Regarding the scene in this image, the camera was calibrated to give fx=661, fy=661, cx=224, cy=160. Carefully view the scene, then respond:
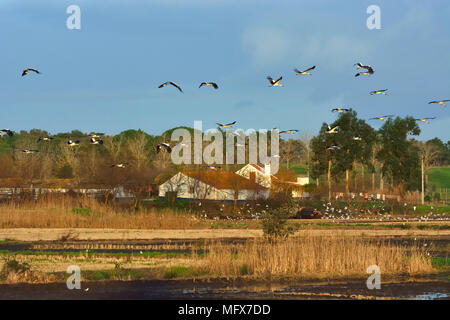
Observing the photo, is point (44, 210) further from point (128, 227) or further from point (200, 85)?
point (200, 85)

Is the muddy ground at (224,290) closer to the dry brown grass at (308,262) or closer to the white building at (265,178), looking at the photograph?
the dry brown grass at (308,262)

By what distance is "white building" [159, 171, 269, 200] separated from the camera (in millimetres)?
80938

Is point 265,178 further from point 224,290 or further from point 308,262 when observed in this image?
point 224,290

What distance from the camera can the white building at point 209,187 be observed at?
80.9m

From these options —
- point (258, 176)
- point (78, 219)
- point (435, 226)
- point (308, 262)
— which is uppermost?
point (258, 176)

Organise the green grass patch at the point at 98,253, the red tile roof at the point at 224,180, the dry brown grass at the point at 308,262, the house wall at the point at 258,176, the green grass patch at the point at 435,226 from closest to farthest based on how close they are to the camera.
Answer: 1. the dry brown grass at the point at 308,262
2. the green grass patch at the point at 98,253
3. the green grass patch at the point at 435,226
4. the red tile roof at the point at 224,180
5. the house wall at the point at 258,176

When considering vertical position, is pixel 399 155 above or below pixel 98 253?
above

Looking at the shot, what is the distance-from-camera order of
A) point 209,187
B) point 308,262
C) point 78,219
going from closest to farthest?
point 308,262, point 78,219, point 209,187

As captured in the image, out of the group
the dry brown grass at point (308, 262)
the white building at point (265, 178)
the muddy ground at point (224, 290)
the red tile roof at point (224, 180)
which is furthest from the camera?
the white building at point (265, 178)

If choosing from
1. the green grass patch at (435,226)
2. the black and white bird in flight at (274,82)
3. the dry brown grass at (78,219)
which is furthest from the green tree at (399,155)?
the black and white bird in flight at (274,82)

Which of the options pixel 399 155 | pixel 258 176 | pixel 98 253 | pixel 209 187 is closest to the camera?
pixel 98 253

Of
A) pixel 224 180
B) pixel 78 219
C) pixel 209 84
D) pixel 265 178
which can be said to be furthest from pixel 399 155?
pixel 209 84

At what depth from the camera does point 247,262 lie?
26.2 meters

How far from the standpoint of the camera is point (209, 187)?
81.5 meters
